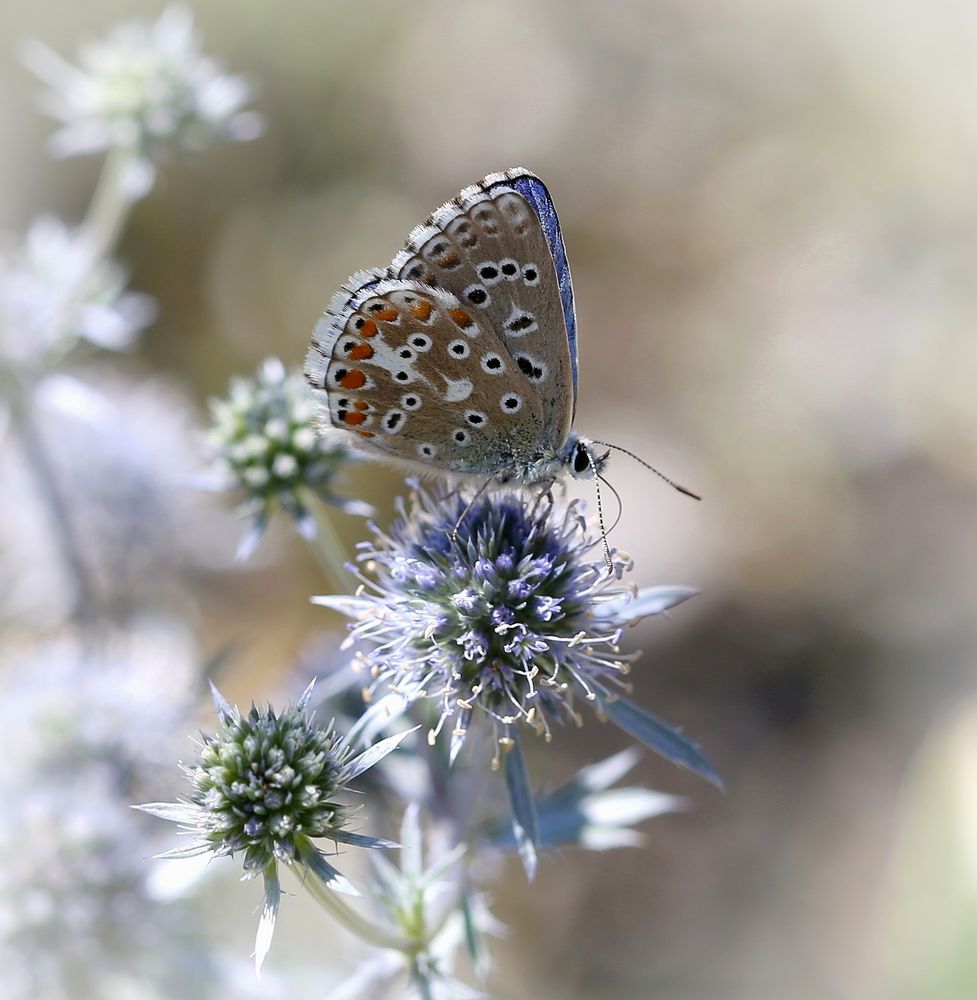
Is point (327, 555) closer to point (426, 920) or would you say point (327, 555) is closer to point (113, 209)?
point (426, 920)

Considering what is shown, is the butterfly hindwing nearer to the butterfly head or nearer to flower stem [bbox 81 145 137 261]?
the butterfly head

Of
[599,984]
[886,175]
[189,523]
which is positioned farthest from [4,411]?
[886,175]

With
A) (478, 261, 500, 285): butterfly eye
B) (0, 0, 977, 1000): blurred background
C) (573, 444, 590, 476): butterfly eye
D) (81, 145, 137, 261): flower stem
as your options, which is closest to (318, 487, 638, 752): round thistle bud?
(573, 444, 590, 476): butterfly eye

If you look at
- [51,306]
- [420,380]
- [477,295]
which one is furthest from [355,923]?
[51,306]

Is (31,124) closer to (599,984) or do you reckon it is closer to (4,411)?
(4,411)

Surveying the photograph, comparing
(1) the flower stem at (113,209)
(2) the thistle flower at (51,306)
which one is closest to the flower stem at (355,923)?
(2) the thistle flower at (51,306)

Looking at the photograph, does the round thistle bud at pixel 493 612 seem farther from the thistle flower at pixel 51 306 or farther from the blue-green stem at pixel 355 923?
the thistle flower at pixel 51 306
